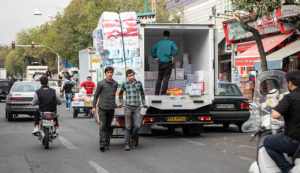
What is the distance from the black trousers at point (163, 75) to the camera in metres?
13.4

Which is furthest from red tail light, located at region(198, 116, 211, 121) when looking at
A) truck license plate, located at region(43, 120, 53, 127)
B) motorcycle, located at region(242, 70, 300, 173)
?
motorcycle, located at region(242, 70, 300, 173)

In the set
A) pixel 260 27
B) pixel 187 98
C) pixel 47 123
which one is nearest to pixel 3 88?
pixel 260 27

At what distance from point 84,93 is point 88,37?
26.0 meters

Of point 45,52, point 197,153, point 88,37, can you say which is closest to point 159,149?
point 197,153

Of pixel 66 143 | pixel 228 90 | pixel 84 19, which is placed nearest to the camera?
pixel 66 143

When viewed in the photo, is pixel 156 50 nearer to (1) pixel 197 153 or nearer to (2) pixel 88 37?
(1) pixel 197 153

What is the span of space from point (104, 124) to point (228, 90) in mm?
5629

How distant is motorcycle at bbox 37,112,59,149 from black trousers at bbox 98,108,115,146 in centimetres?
126

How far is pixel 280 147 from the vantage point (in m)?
5.77

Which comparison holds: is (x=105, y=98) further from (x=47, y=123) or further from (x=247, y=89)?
(x=247, y=89)

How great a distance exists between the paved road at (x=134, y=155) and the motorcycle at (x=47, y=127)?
0.86 feet

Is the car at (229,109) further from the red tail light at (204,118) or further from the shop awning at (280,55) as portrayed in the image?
the shop awning at (280,55)

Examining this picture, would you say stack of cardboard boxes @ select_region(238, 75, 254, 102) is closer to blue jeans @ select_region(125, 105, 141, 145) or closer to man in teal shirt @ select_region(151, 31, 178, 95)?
man in teal shirt @ select_region(151, 31, 178, 95)

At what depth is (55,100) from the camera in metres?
11.7
